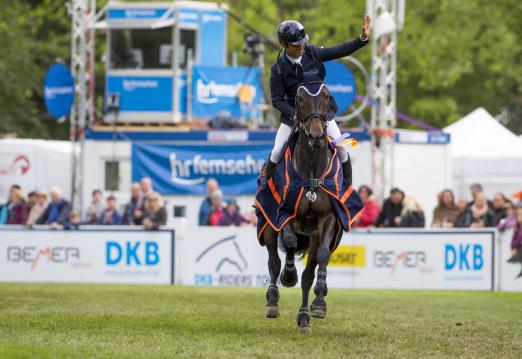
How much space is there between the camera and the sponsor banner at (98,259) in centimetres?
2217

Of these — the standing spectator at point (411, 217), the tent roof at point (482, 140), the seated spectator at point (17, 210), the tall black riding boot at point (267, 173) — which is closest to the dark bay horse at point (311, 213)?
the tall black riding boot at point (267, 173)

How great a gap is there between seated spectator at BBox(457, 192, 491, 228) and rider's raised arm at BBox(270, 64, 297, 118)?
11032mm

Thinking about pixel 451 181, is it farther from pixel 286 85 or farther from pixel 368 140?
pixel 286 85

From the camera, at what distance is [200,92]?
28.8m

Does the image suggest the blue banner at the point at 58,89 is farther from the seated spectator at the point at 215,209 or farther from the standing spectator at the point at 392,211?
the standing spectator at the point at 392,211

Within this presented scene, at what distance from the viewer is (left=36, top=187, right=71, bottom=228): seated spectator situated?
2325cm

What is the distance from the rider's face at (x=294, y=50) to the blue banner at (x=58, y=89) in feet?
52.3

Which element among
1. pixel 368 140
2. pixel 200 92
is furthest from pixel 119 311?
pixel 200 92

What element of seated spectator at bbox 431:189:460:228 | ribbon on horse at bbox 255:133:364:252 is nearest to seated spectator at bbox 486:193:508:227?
seated spectator at bbox 431:189:460:228

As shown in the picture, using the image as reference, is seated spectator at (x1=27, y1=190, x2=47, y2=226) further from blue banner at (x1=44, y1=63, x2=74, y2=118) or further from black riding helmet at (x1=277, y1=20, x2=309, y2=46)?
black riding helmet at (x1=277, y1=20, x2=309, y2=46)

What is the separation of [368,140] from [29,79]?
19095 millimetres

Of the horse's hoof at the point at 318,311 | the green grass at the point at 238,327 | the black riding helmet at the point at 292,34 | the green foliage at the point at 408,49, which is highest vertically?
the green foliage at the point at 408,49

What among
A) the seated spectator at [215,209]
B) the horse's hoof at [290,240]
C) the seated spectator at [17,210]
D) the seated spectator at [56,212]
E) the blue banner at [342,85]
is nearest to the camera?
the horse's hoof at [290,240]

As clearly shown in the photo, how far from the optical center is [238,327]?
1182 cm
